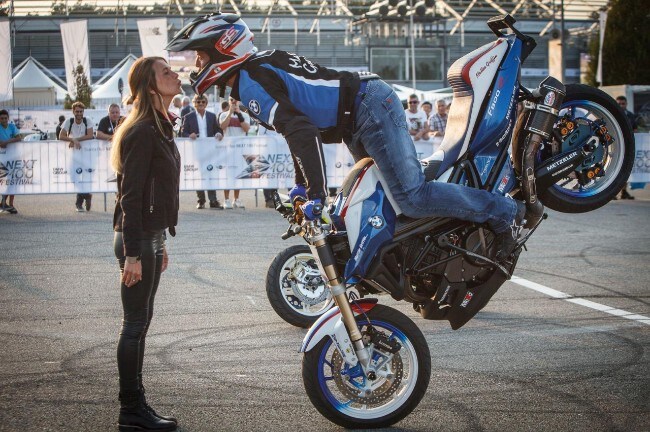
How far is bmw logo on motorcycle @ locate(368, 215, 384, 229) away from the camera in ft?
17.2

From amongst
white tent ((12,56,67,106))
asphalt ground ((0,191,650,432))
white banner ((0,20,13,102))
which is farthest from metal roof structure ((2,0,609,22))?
asphalt ground ((0,191,650,432))

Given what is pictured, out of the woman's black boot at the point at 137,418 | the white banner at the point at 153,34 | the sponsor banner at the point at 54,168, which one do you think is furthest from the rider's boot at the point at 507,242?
the white banner at the point at 153,34

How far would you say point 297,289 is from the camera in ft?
26.3

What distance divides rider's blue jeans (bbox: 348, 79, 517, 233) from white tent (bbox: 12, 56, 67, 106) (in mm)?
38233

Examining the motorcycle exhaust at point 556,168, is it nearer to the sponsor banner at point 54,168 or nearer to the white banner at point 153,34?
the sponsor banner at point 54,168

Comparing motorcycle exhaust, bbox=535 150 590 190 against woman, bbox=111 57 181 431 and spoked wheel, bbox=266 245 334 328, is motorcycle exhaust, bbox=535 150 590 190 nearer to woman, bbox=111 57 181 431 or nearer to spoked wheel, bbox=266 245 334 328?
woman, bbox=111 57 181 431

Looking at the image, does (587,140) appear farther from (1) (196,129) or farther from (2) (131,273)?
(1) (196,129)

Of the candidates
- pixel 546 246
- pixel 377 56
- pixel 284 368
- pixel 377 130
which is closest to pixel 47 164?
pixel 546 246

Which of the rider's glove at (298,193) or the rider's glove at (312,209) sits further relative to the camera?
the rider's glove at (298,193)

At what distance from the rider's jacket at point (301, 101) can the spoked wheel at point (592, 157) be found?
1.38m

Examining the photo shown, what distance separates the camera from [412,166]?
5.25 metres

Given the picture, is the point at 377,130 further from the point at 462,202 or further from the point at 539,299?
the point at 539,299

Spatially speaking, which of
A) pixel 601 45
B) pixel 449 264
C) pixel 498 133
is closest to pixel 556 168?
pixel 498 133

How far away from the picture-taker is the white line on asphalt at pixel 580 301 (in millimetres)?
7973
